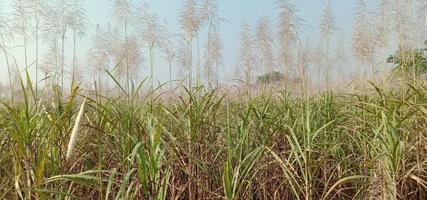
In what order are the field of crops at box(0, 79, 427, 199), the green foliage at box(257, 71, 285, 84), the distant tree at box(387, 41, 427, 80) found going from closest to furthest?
the field of crops at box(0, 79, 427, 199)
the distant tree at box(387, 41, 427, 80)
the green foliage at box(257, 71, 285, 84)

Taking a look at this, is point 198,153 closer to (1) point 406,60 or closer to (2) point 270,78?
(1) point 406,60

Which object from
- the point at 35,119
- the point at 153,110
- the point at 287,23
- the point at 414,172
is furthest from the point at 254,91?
the point at 35,119

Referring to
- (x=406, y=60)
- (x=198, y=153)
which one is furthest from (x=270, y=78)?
(x=198, y=153)

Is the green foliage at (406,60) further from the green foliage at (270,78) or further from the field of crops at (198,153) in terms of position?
the green foliage at (270,78)

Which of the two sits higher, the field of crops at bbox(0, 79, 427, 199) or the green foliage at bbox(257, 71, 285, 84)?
the green foliage at bbox(257, 71, 285, 84)

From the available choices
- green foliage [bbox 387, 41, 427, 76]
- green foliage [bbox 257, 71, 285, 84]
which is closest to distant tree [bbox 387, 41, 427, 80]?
green foliage [bbox 387, 41, 427, 76]

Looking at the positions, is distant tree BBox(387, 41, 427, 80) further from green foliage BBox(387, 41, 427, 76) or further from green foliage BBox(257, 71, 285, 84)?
green foliage BBox(257, 71, 285, 84)

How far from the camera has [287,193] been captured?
8.38 feet

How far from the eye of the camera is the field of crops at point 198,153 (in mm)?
1886

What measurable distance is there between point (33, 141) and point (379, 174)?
1.96 metres

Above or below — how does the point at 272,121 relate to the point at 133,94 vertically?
below

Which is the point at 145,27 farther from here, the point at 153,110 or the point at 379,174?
the point at 379,174

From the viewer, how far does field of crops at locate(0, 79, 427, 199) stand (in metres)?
1.89

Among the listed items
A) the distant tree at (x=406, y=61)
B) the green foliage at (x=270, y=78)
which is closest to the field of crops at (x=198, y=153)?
the distant tree at (x=406, y=61)
